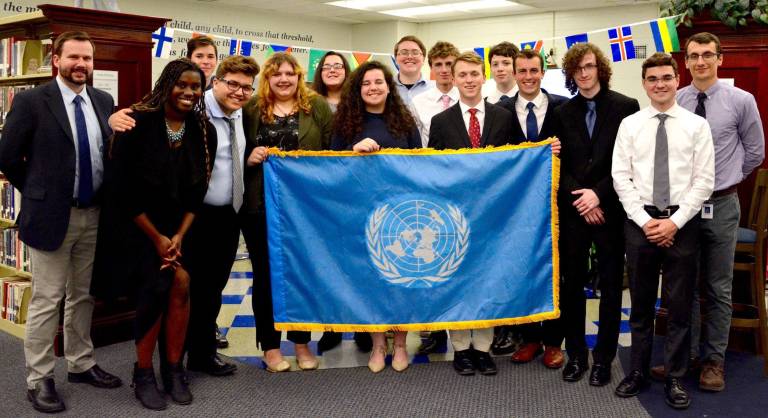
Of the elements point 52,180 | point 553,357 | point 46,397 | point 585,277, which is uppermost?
point 52,180

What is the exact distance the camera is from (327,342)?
4.10m

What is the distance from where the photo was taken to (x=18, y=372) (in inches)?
143

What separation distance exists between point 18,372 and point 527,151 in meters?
2.68

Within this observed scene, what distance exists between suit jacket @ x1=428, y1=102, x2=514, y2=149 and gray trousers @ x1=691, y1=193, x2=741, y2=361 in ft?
3.25

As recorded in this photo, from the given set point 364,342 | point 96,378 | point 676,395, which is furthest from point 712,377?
point 96,378

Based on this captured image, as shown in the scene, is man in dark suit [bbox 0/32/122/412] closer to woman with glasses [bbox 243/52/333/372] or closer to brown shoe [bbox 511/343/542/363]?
woman with glasses [bbox 243/52/333/372]

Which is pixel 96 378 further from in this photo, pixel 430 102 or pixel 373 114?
pixel 430 102

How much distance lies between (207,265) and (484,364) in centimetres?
141

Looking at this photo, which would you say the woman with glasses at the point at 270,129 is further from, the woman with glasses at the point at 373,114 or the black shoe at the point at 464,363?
the black shoe at the point at 464,363

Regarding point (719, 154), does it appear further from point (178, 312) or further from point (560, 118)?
point (178, 312)

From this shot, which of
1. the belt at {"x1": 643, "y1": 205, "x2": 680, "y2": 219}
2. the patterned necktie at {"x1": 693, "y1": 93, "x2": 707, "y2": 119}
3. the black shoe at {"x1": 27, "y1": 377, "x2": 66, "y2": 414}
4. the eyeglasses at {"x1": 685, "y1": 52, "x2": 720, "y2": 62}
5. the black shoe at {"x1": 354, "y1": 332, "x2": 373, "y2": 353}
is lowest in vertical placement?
the black shoe at {"x1": 27, "y1": 377, "x2": 66, "y2": 414}

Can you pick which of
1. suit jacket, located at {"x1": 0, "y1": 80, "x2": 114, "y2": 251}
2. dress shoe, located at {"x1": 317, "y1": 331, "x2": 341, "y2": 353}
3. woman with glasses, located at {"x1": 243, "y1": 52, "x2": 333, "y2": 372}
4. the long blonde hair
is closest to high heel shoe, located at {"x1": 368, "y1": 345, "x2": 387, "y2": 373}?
dress shoe, located at {"x1": 317, "y1": 331, "x2": 341, "y2": 353}

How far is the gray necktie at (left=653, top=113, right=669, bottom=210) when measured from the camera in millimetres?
3125

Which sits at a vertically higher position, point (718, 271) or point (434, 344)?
point (718, 271)
